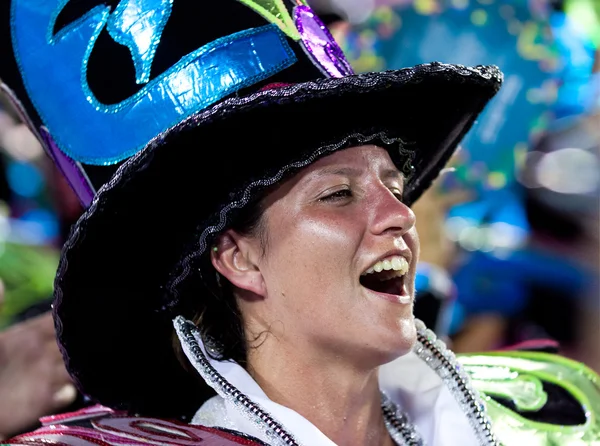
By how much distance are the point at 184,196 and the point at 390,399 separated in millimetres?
790

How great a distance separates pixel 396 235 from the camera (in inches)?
78.2

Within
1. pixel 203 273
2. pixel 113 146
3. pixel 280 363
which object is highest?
pixel 113 146

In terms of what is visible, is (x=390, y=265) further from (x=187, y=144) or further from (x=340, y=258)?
(x=187, y=144)

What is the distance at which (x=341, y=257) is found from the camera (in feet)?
6.43

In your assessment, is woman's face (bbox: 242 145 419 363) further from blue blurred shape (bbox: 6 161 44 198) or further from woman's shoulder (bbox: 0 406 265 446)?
blue blurred shape (bbox: 6 161 44 198)

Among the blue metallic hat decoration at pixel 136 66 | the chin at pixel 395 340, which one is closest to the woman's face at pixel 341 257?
the chin at pixel 395 340

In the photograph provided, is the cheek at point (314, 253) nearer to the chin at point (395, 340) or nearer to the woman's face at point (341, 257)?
the woman's face at point (341, 257)

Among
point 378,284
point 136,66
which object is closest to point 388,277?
point 378,284

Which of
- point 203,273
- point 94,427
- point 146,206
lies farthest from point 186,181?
point 94,427

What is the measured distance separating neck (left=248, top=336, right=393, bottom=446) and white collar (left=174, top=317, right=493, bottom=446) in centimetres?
6

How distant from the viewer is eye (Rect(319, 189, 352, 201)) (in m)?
2.02

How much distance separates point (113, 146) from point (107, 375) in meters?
0.54

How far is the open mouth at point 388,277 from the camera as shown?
1982 mm

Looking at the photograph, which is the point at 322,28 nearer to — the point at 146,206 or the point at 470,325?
the point at 146,206
